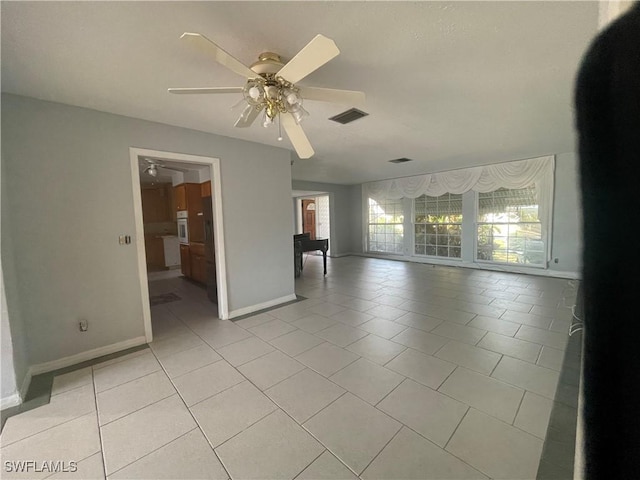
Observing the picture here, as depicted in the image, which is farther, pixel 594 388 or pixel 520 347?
pixel 520 347

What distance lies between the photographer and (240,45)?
1.65 m

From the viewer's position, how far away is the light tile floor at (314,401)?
57.0 inches

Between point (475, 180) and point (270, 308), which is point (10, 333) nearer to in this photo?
point (270, 308)

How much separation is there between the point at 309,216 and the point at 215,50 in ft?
32.8

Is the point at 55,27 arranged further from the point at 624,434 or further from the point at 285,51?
the point at 624,434

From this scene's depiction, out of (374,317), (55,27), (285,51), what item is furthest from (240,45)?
(374,317)

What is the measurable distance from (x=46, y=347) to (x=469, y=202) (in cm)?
734

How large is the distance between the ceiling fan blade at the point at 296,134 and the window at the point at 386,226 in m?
5.78

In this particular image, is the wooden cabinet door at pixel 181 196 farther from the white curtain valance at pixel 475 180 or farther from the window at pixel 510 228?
the window at pixel 510 228

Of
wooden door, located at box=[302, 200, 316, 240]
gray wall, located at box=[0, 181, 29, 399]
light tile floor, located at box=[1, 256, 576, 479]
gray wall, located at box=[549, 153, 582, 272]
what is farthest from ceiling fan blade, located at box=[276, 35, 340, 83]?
wooden door, located at box=[302, 200, 316, 240]

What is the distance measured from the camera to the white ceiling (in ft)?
4.56

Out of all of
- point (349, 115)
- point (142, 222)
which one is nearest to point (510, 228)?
point (349, 115)

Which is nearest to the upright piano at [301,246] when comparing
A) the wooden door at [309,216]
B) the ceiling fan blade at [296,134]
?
the ceiling fan blade at [296,134]

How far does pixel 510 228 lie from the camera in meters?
5.67
